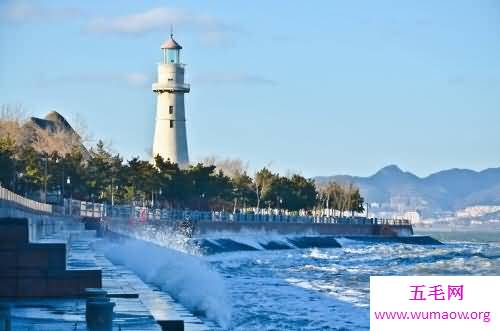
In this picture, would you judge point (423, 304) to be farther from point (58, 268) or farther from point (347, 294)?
point (347, 294)

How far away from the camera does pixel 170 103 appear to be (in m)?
93.4

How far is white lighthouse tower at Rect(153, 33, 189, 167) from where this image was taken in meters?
93.1

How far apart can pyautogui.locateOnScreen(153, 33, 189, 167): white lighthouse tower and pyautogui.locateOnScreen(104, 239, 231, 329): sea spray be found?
58.2 meters

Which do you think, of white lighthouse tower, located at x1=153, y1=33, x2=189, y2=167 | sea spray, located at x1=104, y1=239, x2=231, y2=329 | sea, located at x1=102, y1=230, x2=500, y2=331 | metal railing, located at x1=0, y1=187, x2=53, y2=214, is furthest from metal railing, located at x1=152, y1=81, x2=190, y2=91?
sea spray, located at x1=104, y1=239, x2=231, y2=329

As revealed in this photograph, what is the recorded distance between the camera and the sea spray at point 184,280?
24942mm

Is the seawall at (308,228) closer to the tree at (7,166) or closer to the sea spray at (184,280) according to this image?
the tree at (7,166)

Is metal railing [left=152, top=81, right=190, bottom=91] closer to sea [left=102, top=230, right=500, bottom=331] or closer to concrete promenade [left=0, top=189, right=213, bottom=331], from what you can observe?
sea [left=102, top=230, right=500, bottom=331]

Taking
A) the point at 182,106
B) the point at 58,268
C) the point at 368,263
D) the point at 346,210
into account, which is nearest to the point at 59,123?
the point at 182,106

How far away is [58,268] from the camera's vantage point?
17938 mm

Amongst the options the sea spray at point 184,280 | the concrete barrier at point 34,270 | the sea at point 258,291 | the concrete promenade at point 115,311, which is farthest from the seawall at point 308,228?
the concrete barrier at point 34,270

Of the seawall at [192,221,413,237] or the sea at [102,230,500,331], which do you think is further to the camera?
the seawall at [192,221,413,237]

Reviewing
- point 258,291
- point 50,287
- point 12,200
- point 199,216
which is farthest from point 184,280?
point 199,216

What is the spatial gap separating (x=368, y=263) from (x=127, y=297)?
42.8 meters

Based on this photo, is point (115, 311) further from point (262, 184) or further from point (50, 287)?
point (262, 184)
